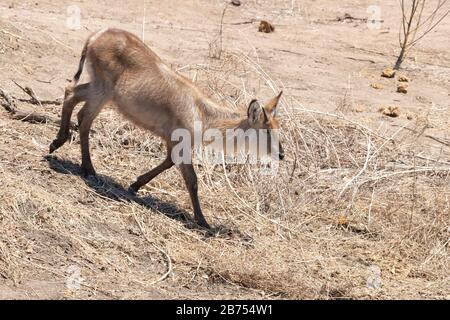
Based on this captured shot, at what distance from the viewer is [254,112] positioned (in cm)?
768

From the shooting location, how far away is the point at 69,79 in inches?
402

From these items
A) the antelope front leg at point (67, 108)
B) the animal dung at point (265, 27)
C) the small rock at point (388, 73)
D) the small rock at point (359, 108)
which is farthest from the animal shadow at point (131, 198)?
the animal dung at point (265, 27)

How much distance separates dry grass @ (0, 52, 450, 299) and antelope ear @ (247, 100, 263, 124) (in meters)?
0.78

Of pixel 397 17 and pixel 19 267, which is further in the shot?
pixel 397 17

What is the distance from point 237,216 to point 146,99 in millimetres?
1320

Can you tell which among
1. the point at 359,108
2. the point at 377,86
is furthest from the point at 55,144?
the point at 377,86

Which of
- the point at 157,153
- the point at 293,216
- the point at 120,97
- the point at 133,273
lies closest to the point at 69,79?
the point at 157,153

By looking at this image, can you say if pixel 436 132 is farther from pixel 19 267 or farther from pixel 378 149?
pixel 19 267

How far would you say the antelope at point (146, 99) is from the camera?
7.72m

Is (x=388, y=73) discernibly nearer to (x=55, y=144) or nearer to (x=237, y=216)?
(x=237, y=216)

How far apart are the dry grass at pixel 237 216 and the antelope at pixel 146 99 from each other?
417 millimetres

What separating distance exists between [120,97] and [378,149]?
9.13 feet

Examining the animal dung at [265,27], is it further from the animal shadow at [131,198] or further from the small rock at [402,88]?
the animal shadow at [131,198]

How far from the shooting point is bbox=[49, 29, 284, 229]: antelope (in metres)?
7.72
